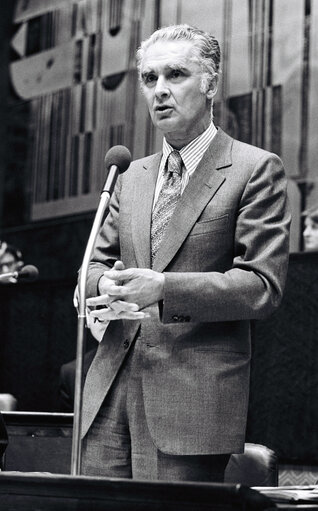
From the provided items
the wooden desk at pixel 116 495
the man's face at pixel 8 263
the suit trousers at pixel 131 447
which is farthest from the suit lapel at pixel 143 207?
the man's face at pixel 8 263

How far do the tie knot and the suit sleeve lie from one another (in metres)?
0.19

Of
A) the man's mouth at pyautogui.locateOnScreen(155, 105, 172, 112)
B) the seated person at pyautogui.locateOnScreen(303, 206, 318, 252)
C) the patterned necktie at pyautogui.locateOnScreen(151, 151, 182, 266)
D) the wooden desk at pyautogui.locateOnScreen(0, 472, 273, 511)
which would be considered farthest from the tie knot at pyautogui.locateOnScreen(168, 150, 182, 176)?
the seated person at pyautogui.locateOnScreen(303, 206, 318, 252)

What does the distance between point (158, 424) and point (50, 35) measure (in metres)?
4.50

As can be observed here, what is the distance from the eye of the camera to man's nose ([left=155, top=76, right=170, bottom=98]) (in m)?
1.96

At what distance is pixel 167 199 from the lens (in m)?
1.99

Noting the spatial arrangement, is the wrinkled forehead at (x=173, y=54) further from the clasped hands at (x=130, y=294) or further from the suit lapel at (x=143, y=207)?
the clasped hands at (x=130, y=294)

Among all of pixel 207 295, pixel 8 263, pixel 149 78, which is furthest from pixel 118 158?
pixel 8 263

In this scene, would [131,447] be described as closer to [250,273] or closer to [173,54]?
[250,273]

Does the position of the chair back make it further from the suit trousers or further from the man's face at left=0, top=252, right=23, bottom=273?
the man's face at left=0, top=252, right=23, bottom=273

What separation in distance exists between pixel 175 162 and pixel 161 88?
0.17m

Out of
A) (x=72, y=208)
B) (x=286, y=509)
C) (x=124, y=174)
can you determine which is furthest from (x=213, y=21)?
(x=286, y=509)

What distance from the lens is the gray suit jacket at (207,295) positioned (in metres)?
1.76

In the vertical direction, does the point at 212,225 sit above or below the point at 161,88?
below

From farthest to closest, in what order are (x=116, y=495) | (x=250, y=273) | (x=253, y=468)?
(x=253, y=468), (x=250, y=273), (x=116, y=495)
